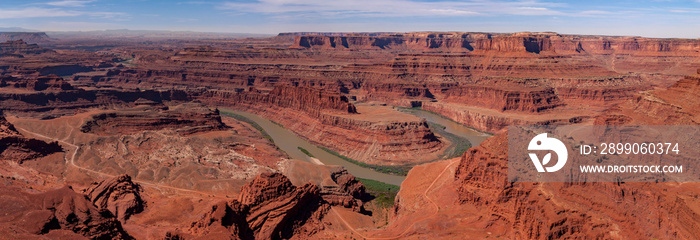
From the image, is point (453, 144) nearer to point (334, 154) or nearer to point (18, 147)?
point (334, 154)

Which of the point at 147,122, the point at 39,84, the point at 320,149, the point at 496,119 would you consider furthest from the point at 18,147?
the point at 496,119

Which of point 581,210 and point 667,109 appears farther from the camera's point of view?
point 667,109

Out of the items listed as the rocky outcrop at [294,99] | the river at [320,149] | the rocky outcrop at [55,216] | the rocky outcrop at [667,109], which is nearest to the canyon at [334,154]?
the rocky outcrop at [55,216]

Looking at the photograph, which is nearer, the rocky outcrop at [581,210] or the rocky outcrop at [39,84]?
the rocky outcrop at [581,210]

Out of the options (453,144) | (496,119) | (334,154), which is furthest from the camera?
(496,119)

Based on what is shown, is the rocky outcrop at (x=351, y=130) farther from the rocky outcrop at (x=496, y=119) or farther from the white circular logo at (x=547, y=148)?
the white circular logo at (x=547, y=148)

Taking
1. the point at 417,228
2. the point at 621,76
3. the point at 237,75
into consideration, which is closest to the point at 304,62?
the point at 237,75

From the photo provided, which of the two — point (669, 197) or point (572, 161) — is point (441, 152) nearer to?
point (572, 161)
